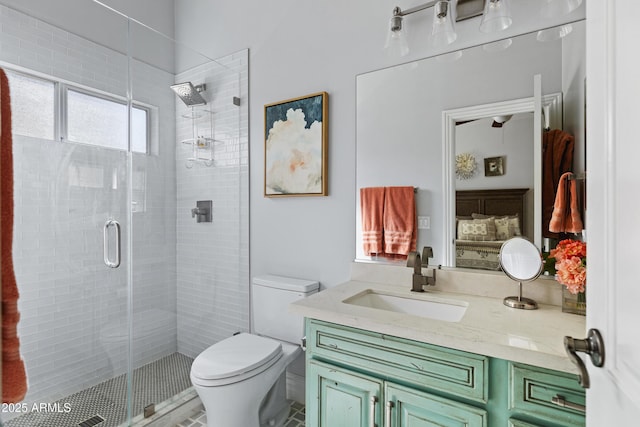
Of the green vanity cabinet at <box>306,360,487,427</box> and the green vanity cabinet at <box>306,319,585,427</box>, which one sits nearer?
the green vanity cabinet at <box>306,319,585,427</box>

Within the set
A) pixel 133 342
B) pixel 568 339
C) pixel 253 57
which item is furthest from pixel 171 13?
pixel 568 339

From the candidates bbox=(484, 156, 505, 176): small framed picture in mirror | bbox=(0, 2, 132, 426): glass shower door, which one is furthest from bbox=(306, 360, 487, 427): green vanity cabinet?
bbox=(0, 2, 132, 426): glass shower door

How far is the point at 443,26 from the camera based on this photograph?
1.51m

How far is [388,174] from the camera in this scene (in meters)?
1.74

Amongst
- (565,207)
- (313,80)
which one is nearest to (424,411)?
(565,207)

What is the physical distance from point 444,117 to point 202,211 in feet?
5.55

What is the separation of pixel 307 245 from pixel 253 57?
1344 millimetres

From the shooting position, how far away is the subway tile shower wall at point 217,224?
91.4 inches

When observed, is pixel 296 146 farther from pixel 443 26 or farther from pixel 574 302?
pixel 574 302

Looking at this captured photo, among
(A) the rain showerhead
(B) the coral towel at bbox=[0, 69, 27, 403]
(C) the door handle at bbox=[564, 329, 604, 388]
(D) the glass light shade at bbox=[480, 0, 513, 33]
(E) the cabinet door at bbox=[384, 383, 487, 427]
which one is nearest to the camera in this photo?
(C) the door handle at bbox=[564, 329, 604, 388]

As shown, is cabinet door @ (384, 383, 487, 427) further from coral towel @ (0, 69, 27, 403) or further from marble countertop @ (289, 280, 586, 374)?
coral towel @ (0, 69, 27, 403)

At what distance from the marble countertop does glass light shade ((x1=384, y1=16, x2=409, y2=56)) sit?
47.6 inches

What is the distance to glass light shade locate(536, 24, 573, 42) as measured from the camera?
4.38 ft
